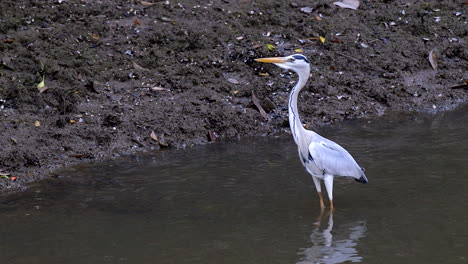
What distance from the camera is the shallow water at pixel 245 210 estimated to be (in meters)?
5.84

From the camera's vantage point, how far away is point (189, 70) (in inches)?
414

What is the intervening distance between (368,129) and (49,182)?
466cm

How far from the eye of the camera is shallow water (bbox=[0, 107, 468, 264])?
5840 mm

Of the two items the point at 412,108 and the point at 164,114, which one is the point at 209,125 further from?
the point at 412,108

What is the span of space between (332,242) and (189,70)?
4.99 meters

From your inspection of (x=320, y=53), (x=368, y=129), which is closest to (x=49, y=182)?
(x=368, y=129)

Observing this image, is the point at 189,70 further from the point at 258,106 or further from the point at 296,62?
the point at 296,62

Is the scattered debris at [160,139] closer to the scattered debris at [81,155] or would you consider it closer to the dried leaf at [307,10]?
the scattered debris at [81,155]

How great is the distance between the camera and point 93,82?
32.3 ft

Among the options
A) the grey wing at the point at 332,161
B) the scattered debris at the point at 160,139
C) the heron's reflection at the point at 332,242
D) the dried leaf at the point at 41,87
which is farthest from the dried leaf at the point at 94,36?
the heron's reflection at the point at 332,242

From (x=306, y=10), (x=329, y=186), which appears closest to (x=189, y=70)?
(x=306, y=10)

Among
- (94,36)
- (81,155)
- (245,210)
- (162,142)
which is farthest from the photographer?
(94,36)

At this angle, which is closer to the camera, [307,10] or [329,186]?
[329,186]

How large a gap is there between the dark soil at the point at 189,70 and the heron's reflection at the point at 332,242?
3.21 metres
